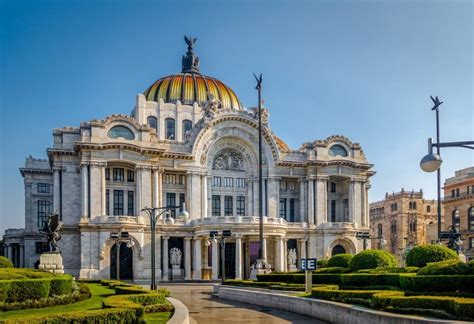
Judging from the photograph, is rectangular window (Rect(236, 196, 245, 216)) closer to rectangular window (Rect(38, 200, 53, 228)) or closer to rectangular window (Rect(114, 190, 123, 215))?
rectangular window (Rect(114, 190, 123, 215))

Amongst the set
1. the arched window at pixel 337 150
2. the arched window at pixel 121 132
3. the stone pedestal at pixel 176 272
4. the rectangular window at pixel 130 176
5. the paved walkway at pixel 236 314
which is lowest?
the stone pedestal at pixel 176 272

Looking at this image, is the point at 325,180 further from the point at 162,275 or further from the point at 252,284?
the point at 252,284

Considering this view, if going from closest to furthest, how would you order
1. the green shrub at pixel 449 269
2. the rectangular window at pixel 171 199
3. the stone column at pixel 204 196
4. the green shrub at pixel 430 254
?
the green shrub at pixel 449 269 < the green shrub at pixel 430 254 < the rectangular window at pixel 171 199 < the stone column at pixel 204 196

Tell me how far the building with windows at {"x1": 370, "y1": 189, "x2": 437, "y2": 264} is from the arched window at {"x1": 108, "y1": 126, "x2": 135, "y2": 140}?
63.1m

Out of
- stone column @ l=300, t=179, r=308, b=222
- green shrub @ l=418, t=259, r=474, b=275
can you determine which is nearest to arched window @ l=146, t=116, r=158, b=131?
stone column @ l=300, t=179, r=308, b=222

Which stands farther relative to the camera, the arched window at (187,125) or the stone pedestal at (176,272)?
the arched window at (187,125)

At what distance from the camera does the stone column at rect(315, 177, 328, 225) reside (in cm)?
7356

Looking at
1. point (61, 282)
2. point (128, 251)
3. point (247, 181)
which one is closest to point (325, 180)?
point (247, 181)

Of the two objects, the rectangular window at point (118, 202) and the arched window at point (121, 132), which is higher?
the arched window at point (121, 132)

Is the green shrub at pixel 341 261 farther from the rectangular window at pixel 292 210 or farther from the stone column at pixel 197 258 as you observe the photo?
the rectangular window at pixel 292 210

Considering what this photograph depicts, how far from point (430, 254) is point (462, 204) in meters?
64.9

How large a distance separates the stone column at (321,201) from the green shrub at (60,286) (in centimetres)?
5109

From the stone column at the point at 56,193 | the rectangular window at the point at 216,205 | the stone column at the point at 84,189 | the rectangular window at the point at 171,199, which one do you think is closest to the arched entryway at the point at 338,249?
the rectangular window at the point at 216,205

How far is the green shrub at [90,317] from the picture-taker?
48.5 ft
